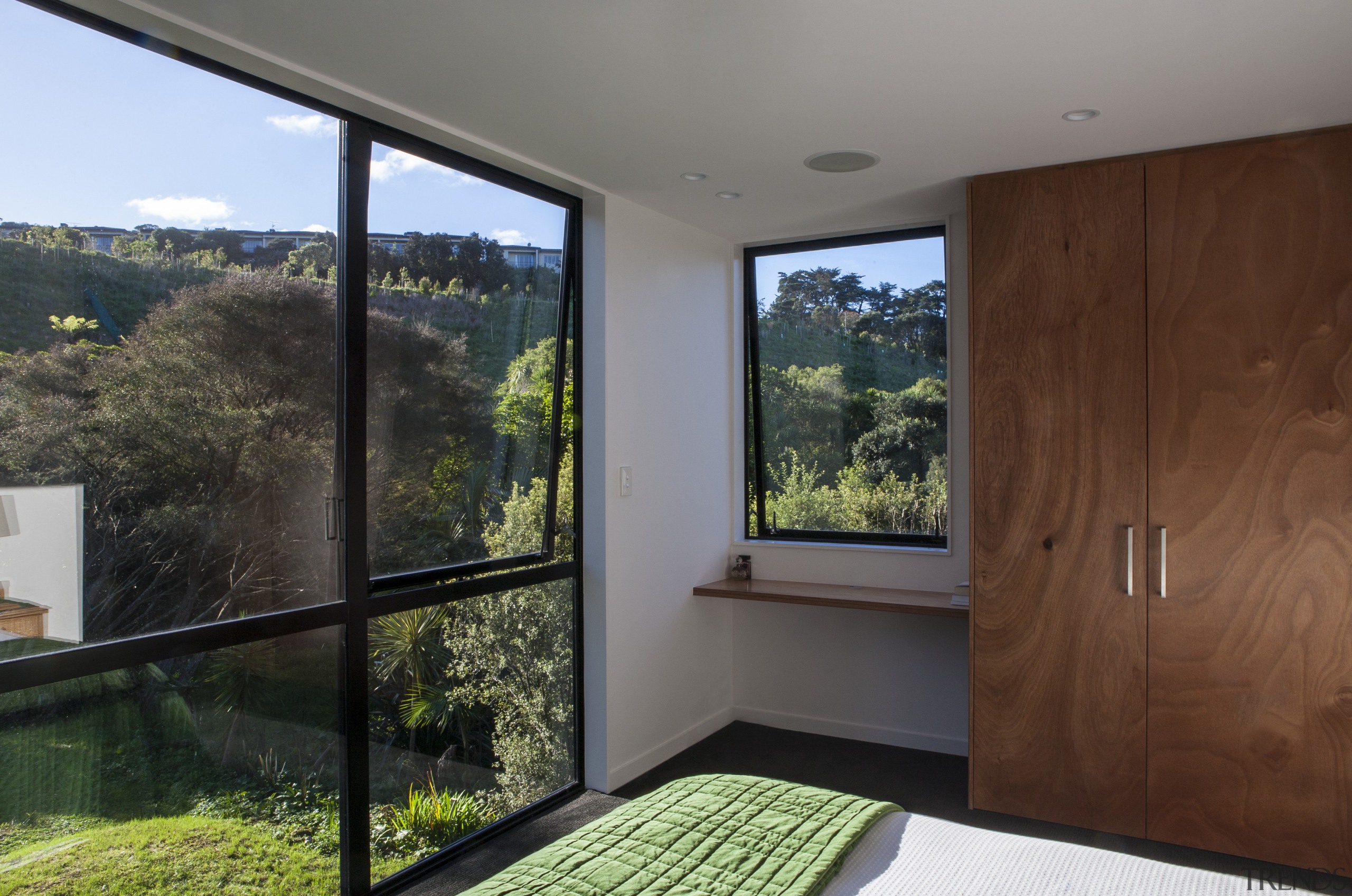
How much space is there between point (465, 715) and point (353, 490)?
36.7 inches

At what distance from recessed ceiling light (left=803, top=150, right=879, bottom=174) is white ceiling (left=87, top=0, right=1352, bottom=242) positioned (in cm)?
5

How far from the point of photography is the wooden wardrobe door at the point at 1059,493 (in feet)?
9.90

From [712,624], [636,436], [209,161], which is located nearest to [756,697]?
[712,624]

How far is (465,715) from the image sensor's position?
3008 mm

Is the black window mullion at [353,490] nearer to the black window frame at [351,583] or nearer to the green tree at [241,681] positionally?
the black window frame at [351,583]

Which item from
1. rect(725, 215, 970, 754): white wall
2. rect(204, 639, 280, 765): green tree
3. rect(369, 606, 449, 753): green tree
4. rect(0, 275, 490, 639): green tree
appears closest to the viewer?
rect(0, 275, 490, 639): green tree

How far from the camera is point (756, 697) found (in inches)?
175

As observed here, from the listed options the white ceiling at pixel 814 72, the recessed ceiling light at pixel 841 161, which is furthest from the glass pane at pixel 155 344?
the recessed ceiling light at pixel 841 161

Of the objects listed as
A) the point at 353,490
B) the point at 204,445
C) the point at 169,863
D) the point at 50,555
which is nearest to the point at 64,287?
the point at 204,445

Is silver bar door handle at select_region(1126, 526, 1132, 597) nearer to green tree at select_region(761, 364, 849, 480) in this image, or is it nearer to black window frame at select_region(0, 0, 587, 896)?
green tree at select_region(761, 364, 849, 480)

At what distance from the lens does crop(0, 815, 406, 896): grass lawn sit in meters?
1.89

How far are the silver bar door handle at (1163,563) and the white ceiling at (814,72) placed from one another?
1.31 m

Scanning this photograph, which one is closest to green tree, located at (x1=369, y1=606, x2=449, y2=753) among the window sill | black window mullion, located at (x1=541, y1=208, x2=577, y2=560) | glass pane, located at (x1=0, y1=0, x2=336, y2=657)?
glass pane, located at (x1=0, y1=0, x2=336, y2=657)

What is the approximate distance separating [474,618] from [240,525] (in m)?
0.98
